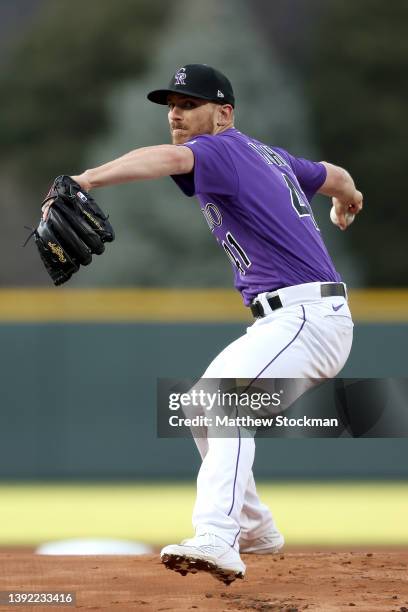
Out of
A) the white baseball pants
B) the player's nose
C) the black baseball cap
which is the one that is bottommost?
the white baseball pants

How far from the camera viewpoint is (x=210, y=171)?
3674 millimetres

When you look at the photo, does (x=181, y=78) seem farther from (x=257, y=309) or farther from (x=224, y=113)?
(x=257, y=309)

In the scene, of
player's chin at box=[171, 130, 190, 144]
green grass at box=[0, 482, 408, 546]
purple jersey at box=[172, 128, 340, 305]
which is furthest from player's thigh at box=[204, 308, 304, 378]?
green grass at box=[0, 482, 408, 546]

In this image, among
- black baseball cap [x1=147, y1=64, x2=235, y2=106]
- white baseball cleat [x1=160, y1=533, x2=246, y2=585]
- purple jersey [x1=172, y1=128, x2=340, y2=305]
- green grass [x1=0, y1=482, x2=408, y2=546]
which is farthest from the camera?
green grass [x1=0, y1=482, x2=408, y2=546]

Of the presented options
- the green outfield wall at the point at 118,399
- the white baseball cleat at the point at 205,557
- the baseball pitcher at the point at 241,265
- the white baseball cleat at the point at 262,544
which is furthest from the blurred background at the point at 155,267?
the white baseball cleat at the point at 205,557

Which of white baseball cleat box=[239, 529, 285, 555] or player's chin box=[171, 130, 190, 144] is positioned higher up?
player's chin box=[171, 130, 190, 144]

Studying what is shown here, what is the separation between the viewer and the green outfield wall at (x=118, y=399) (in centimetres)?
716

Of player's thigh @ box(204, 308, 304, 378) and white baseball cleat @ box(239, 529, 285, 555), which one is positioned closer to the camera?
player's thigh @ box(204, 308, 304, 378)

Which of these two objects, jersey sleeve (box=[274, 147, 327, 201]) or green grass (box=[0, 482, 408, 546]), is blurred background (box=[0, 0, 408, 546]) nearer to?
green grass (box=[0, 482, 408, 546])

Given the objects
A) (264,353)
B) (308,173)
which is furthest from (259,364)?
(308,173)

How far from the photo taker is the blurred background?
7.13 metres

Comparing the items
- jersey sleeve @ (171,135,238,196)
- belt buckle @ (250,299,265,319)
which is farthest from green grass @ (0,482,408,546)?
jersey sleeve @ (171,135,238,196)

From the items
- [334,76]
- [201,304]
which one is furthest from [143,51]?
[201,304]

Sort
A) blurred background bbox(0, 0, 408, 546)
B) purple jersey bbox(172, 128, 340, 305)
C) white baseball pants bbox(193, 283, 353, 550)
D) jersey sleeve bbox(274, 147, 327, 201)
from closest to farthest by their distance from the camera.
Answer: white baseball pants bbox(193, 283, 353, 550) → purple jersey bbox(172, 128, 340, 305) → jersey sleeve bbox(274, 147, 327, 201) → blurred background bbox(0, 0, 408, 546)
